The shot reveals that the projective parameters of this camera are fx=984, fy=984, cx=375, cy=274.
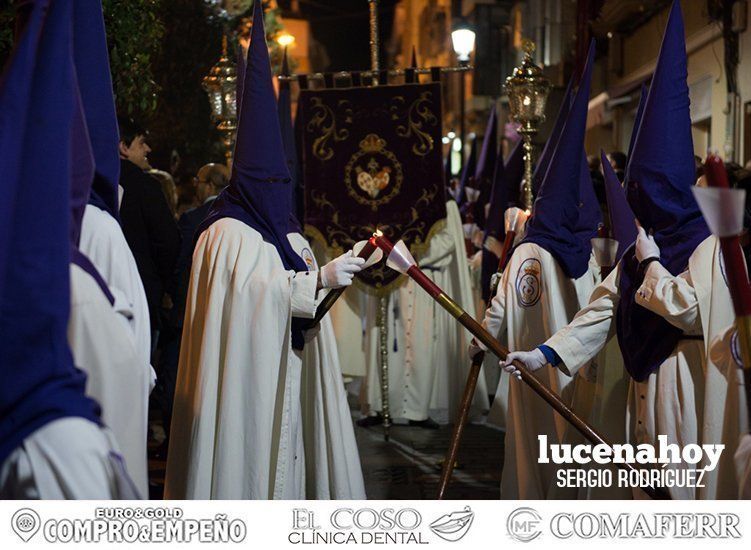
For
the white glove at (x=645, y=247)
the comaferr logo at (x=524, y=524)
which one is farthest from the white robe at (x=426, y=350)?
the comaferr logo at (x=524, y=524)

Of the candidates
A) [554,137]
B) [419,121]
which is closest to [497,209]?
[419,121]

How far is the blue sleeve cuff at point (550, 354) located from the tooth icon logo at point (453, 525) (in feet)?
4.63

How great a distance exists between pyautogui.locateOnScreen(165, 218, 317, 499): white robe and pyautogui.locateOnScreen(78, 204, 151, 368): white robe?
45.8 inches

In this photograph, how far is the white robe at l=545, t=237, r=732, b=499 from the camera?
4.08 m

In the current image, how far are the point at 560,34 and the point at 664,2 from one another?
8595mm

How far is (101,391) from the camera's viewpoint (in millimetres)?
2695

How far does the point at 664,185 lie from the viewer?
4.41 metres

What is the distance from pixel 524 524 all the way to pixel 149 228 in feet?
14.0

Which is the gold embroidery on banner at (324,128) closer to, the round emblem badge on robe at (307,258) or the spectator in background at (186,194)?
the spectator in background at (186,194)

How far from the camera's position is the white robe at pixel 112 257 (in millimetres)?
3156

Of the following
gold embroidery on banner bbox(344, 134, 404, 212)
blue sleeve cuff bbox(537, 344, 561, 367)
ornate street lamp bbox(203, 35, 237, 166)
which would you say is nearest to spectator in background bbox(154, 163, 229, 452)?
ornate street lamp bbox(203, 35, 237, 166)

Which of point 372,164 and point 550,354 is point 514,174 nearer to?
point 372,164

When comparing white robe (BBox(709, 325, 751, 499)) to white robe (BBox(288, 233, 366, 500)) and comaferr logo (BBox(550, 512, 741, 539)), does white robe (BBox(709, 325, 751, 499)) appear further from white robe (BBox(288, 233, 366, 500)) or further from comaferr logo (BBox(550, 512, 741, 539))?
white robe (BBox(288, 233, 366, 500))

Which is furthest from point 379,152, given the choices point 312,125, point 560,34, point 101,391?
point 560,34
